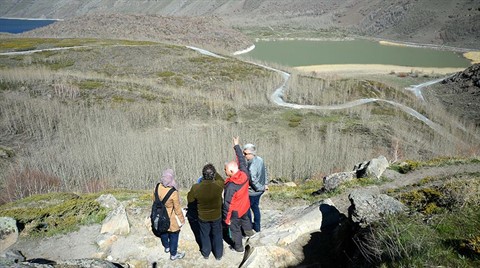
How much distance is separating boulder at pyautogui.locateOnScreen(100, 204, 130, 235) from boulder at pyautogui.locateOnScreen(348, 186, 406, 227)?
287 inches

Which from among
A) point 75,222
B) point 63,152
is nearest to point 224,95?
point 63,152

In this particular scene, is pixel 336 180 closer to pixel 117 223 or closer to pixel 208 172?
pixel 208 172

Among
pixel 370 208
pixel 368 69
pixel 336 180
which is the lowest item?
pixel 368 69

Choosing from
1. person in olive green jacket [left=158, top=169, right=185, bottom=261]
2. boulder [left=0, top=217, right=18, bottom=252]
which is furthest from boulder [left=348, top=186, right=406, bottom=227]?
boulder [left=0, top=217, right=18, bottom=252]

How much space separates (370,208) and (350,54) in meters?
105

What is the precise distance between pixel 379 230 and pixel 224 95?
44795mm

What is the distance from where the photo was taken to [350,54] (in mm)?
106438

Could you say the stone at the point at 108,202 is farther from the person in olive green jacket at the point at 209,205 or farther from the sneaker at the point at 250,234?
the sneaker at the point at 250,234

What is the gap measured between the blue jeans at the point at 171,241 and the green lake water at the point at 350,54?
82.3 meters

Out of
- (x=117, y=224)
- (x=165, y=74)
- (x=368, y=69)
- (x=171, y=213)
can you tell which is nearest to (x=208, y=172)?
(x=171, y=213)

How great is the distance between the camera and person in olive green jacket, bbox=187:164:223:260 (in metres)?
8.76

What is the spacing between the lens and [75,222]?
12695 millimetres

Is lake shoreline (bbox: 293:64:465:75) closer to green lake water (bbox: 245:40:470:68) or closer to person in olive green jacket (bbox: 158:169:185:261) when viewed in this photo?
green lake water (bbox: 245:40:470:68)

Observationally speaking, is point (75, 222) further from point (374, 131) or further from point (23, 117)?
point (374, 131)
